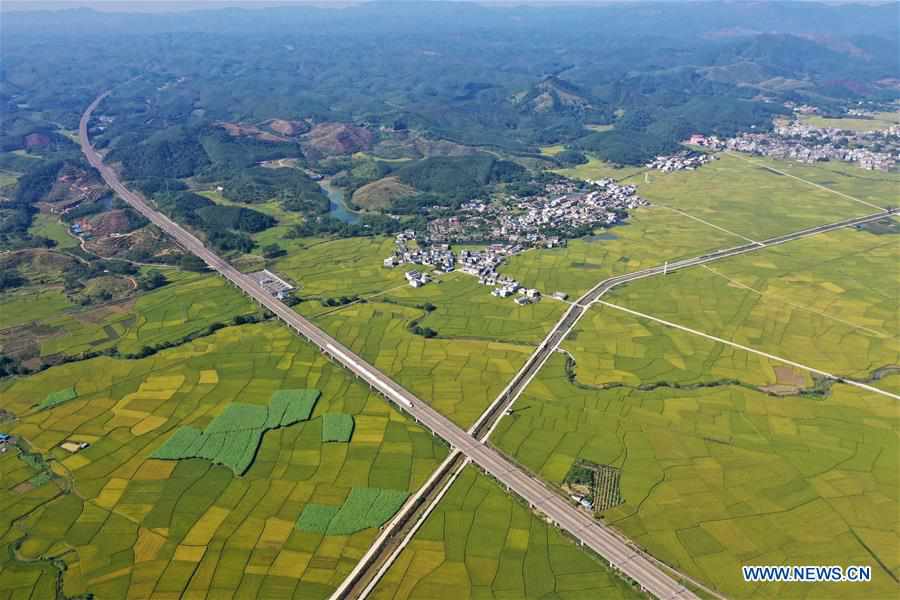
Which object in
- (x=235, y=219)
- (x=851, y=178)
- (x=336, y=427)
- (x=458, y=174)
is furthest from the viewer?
(x=458, y=174)

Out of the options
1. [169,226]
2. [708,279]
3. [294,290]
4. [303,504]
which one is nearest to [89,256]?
[169,226]

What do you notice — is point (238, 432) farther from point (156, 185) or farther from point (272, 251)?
point (156, 185)

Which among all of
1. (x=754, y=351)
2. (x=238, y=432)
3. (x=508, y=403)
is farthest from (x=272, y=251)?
(x=754, y=351)

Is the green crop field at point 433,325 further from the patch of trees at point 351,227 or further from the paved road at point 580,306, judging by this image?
the patch of trees at point 351,227

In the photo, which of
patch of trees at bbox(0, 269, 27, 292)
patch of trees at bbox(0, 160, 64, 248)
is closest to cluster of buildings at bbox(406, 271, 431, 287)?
patch of trees at bbox(0, 269, 27, 292)

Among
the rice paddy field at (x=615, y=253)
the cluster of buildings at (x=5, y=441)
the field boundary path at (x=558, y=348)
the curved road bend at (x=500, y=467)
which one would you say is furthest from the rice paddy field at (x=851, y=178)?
the cluster of buildings at (x=5, y=441)

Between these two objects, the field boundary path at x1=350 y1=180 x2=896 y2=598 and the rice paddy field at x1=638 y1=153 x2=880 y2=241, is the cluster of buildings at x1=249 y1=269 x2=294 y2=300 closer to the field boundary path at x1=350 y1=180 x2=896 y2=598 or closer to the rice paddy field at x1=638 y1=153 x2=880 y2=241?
the field boundary path at x1=350 y1=180 x2=896 y2=598
